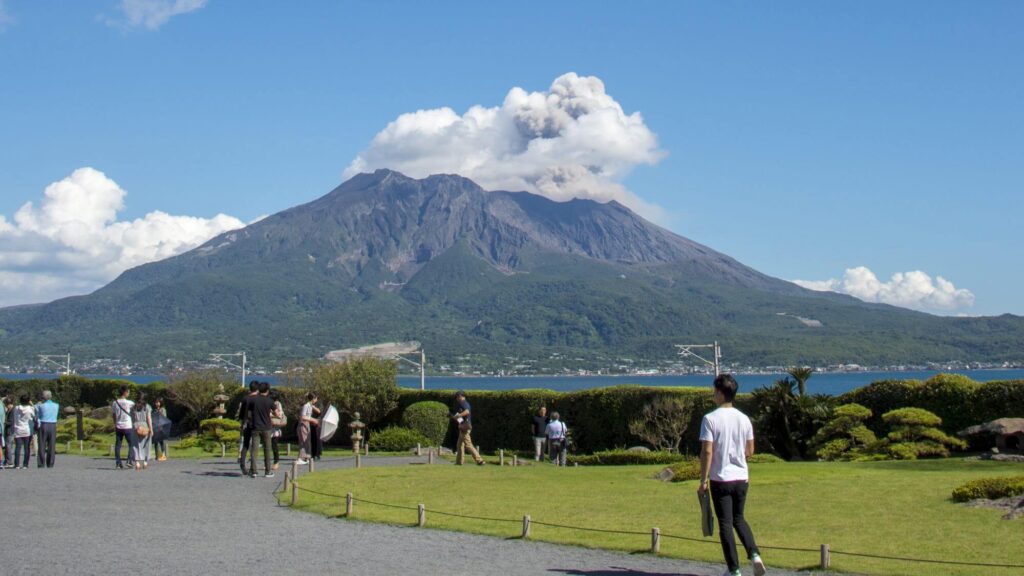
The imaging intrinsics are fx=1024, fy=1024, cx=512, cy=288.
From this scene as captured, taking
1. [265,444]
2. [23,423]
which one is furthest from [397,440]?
[23,423]

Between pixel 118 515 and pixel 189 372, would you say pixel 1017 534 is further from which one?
pixel 189 372

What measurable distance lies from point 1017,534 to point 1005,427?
513 inches

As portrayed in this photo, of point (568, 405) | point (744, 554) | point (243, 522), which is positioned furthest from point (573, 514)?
point (568, 405)

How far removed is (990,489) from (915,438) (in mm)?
10867

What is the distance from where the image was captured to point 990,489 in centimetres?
1573

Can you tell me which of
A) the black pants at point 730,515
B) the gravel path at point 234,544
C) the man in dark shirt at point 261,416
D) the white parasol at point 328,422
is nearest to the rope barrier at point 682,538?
the gravel path at point 234,544

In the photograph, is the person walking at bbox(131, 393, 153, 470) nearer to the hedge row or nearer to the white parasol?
the white parasol

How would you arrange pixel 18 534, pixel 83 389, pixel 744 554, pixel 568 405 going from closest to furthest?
1. pixel 744 554
2. pixel 18 534
3. pixel 568 405
4. pixel 83 389

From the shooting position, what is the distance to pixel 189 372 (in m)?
45.9

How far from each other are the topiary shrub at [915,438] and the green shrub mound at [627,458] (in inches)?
202

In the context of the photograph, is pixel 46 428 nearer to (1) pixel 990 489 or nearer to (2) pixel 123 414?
(2) pixel 123 414

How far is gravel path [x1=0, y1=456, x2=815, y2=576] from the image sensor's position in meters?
11.5

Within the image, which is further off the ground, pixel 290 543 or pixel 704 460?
pixel 704 460

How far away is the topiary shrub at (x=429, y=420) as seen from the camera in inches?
1347
